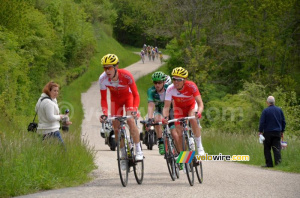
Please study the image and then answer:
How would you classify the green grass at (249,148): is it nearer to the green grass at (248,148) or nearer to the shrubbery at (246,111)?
the green grass at (248,148)

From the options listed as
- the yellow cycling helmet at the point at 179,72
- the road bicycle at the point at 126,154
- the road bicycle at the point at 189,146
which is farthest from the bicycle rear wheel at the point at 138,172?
the yellow cycling helmet at the point at 179,72

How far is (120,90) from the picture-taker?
40.0 feet

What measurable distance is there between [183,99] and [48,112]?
9.02ft

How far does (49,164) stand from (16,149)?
2.25 ft

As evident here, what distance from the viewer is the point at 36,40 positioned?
47.1m

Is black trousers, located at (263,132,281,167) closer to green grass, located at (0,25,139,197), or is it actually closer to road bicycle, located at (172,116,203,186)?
road bicycle, located at (172,116,203,186)

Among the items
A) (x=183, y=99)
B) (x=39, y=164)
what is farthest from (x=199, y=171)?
(x=39, y=164)

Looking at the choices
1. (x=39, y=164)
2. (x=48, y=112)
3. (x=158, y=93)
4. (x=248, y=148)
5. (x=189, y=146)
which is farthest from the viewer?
(x=248, y=148)

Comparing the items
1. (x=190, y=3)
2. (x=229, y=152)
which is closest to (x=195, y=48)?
(x=190, y=3)

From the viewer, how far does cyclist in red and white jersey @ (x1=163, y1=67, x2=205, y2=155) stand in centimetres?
1241

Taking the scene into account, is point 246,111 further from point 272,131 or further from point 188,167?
point 188,167

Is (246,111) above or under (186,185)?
above

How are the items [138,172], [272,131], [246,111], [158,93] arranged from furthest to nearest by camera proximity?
[246,111] < [272,131] < [158,93] < [138,172]

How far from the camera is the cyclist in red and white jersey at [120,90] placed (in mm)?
11750
